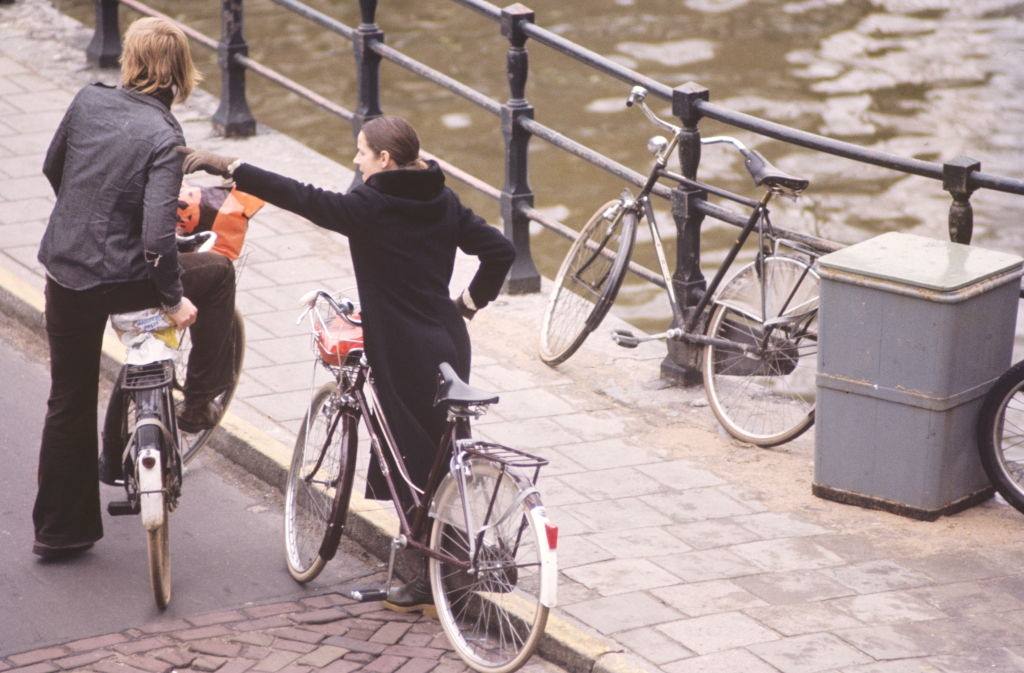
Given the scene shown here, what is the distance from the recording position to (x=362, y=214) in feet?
18.0

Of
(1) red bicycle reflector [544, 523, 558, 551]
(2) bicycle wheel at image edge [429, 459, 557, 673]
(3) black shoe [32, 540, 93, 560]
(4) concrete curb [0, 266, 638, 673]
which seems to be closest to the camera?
(1) red bicycle reflector [544, 523, 558, 551]

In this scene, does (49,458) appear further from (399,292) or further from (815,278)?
(815,278)

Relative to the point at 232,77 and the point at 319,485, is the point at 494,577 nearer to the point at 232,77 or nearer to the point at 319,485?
the point at 319,485

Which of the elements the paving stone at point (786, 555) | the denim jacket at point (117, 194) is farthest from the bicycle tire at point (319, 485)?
the paving stone at point (786, 555)

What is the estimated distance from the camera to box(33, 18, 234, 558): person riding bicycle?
5633 millimetres

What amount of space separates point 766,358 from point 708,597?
5.77 ft

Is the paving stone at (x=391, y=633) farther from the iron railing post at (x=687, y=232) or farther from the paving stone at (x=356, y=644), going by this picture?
the iron railing post at (x=687, y=232)

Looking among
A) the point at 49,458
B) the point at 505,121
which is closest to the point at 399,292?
the point at 49,458

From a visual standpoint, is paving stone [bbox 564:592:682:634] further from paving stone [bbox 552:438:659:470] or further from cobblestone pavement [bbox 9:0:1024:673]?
paving stone [bbox 552:438:659:470]

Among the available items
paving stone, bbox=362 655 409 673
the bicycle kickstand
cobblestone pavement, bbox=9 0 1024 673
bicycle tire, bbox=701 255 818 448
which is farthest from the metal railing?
paving stone, bbox=362 655 409 673

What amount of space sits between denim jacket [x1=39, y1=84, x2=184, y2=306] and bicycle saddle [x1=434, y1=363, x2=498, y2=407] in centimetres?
99

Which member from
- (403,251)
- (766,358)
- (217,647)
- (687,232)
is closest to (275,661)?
(217,647)

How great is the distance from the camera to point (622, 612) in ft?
18.5

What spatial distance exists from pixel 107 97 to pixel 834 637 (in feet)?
9.50
